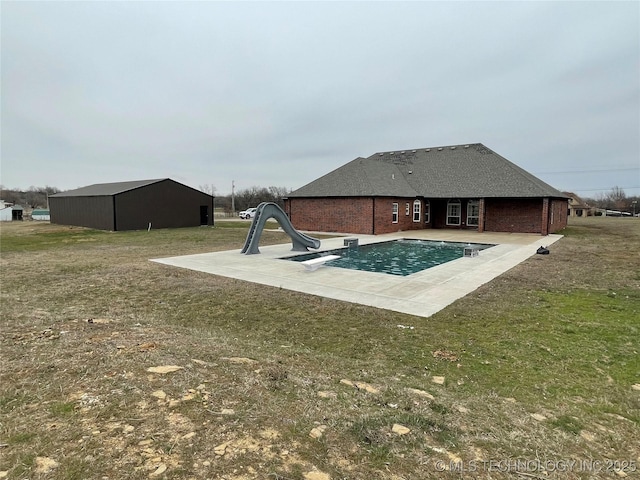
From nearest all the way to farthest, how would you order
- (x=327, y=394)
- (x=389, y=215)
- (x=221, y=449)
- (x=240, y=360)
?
(x=221, y=449)
(x=327, y=394)
(x=240, y=360)
(x=389, y=215)

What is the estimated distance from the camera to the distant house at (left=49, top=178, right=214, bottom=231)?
25.9 metres

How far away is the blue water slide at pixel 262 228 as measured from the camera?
45.0ft

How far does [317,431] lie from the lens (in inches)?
109

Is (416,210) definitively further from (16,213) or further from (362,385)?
(16,213)

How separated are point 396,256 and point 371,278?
5.39 m

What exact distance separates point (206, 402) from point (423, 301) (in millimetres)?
4923

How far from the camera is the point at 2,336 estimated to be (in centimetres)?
481

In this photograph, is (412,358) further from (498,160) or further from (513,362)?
(498,160)

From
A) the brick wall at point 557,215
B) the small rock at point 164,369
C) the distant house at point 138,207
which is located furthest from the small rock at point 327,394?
the distant house at point 138,207

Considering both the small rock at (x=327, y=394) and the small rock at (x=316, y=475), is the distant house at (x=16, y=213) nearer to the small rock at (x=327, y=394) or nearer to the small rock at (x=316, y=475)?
the small rock at (x=327, y=394)

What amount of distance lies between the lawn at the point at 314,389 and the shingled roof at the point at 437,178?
16.9 metres

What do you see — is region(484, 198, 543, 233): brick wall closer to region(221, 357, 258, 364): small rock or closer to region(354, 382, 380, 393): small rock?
region(354, 382, 380, 393): small rock

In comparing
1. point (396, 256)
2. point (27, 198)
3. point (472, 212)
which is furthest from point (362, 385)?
point (27, 198)

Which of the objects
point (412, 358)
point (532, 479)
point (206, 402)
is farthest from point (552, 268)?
point (206, 402)
